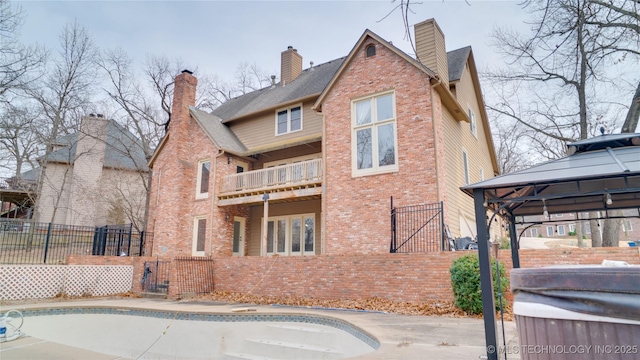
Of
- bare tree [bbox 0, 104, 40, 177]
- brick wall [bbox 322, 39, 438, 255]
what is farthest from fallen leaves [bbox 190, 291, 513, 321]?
bare tree [bbox 0, 104, 40, 177]

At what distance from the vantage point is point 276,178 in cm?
1566

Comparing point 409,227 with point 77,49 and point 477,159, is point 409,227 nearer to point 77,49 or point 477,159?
point 477,159

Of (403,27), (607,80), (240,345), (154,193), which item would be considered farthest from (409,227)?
(154,193)

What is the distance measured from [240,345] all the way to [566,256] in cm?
716

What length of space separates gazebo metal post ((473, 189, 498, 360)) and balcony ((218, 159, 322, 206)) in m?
10.1

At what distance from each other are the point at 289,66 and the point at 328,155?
10074 millimetres

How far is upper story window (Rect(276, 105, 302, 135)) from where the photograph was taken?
17.5 metres

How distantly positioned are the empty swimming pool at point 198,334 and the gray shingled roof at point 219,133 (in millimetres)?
8920

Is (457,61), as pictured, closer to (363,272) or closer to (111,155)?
(363,272)

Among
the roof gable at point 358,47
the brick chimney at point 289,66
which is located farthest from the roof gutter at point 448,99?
the brick chimney at point 289,66

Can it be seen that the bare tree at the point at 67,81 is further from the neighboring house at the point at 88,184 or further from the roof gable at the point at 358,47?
the roof gable at the point at 358,47

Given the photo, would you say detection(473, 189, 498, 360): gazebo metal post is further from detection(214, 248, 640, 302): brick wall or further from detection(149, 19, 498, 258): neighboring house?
detection(149, 19, 498, 258): neighboring house

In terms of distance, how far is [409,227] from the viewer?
11.3 m

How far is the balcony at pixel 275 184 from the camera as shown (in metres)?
14.4
